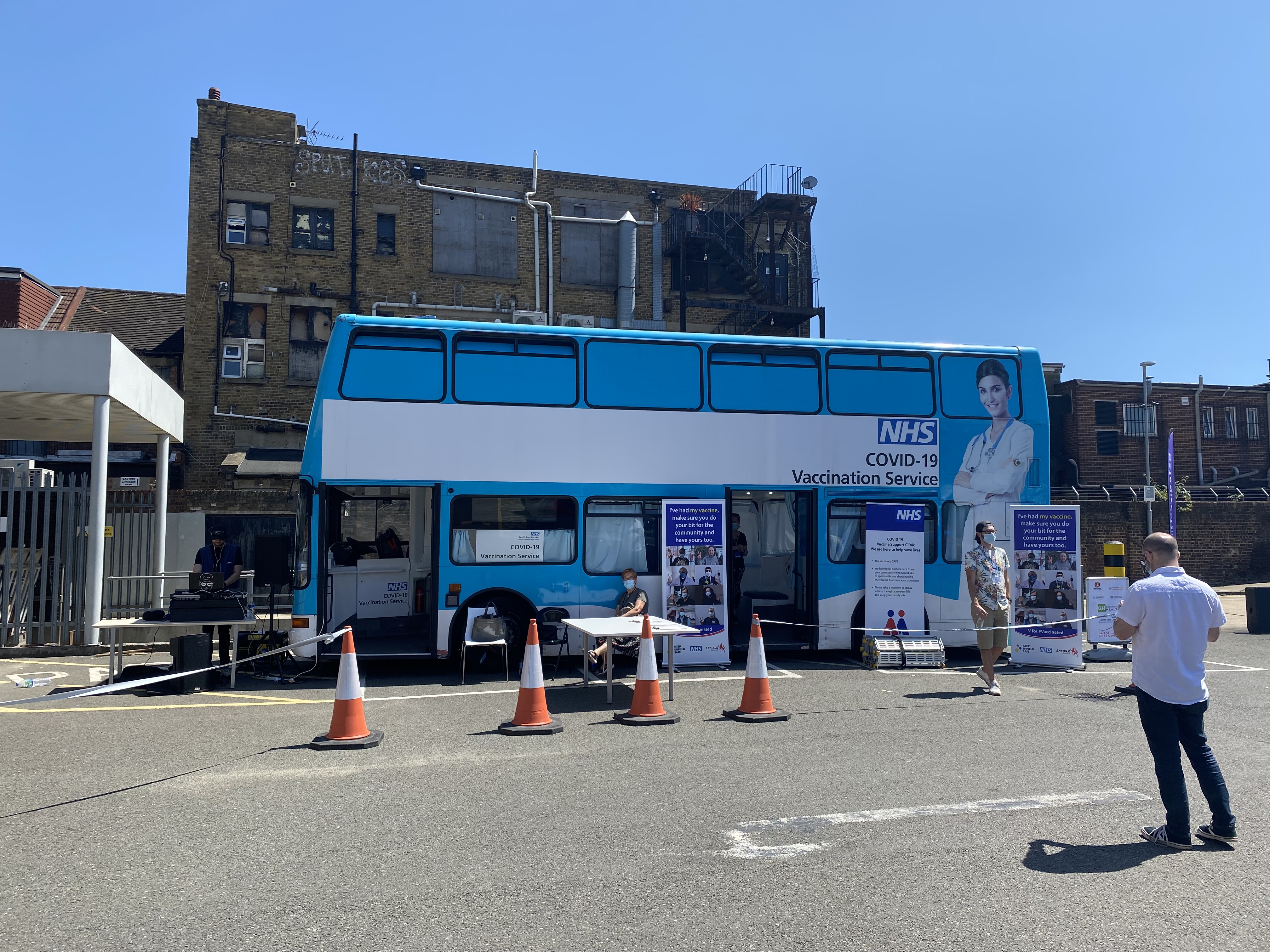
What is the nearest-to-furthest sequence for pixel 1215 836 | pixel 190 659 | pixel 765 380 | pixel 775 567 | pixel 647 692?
pixel 1215 836
pixel 647 692
pixel 190 659
pixel 765 380
pixel 775 567

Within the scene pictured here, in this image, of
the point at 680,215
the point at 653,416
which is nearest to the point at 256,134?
the point at 680,215

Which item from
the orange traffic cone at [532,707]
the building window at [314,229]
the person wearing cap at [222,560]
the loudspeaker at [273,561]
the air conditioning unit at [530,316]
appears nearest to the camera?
the orange traffic cone at [532,707]

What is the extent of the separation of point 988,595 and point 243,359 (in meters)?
21.8

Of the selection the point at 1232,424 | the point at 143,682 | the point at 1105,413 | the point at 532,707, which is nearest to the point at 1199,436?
the point at 1232,424

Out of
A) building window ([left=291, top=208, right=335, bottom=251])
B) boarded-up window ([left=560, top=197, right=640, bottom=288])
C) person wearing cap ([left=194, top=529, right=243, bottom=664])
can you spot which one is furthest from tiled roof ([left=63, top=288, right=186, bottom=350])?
person wearing cap ([left=194, top=529, right=243, bottom=664])

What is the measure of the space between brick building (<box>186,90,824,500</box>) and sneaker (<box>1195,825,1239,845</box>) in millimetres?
21865

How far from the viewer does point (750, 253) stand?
2930 centimetres

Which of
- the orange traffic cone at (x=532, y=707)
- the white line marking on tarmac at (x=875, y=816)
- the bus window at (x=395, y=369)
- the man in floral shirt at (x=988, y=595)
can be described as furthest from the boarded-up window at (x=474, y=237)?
the white line marking on tarmac at (x=875, y=816)

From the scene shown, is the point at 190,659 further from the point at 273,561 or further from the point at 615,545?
the point at 615,545

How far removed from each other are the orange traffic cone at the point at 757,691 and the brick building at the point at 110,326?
21.0 m

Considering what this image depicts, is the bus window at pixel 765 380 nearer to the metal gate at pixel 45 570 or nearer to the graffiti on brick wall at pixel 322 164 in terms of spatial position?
the metal gate at pixel 45 570

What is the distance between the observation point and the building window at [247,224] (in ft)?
85.1

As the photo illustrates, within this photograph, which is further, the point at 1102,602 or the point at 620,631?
the point at 1102,602

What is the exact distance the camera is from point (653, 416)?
38.9ft
